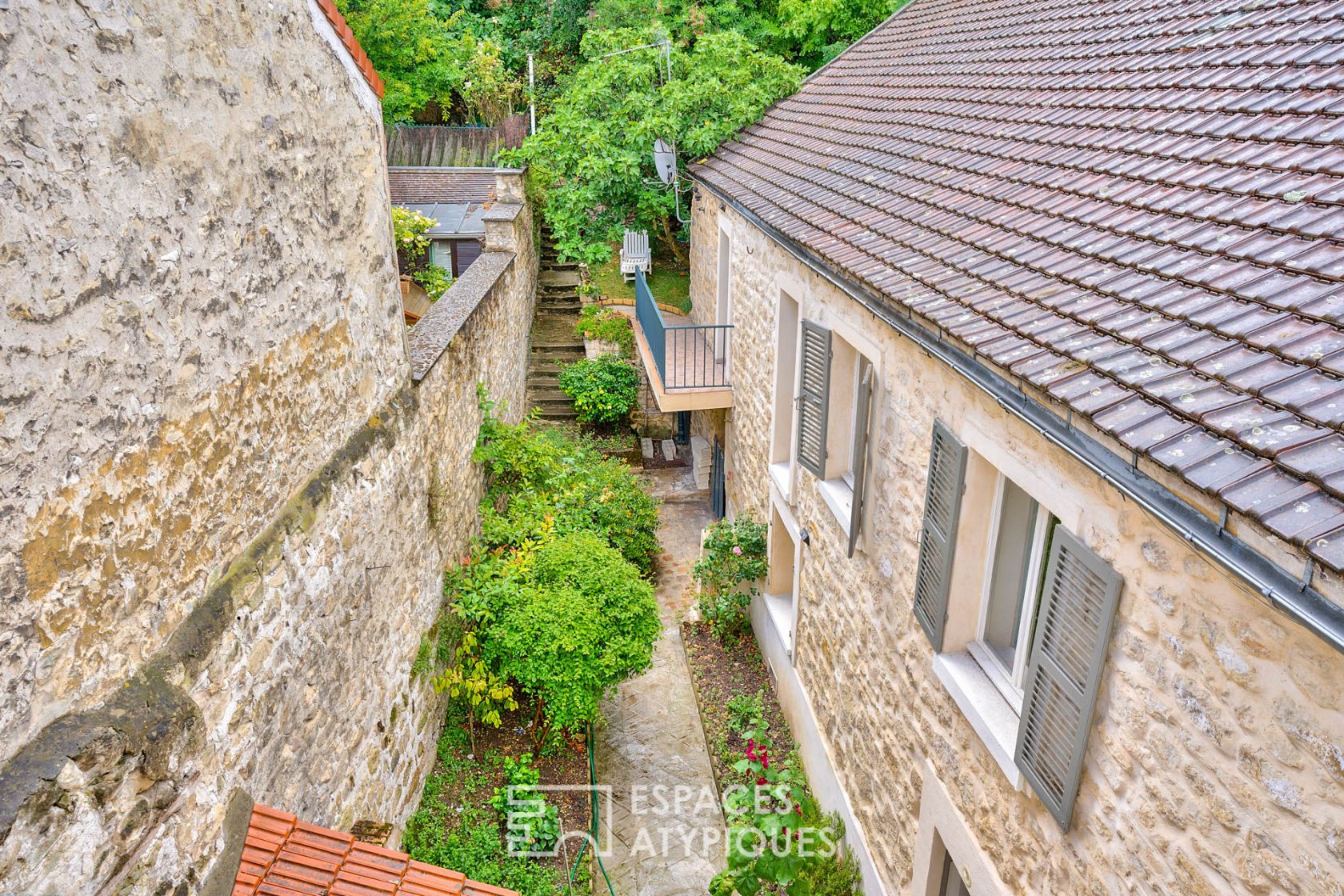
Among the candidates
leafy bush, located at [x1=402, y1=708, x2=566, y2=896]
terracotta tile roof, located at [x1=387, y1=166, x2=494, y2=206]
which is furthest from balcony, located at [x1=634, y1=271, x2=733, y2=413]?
terracotta tile roof, located at [x1=387, y1=166, x2=494, y2=206]

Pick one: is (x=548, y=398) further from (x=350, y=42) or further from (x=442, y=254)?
(x=350, y=42)

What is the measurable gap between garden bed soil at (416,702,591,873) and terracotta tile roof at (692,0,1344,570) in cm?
488

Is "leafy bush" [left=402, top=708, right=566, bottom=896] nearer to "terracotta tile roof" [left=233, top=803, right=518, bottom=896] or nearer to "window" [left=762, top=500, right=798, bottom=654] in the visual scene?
"terracotta tile roof" [left=233, top=803, right=518, bottom=896]

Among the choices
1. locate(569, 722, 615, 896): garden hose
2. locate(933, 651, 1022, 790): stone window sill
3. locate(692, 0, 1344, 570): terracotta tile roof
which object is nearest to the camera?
locate(692, 0, 1344, 570): terracotta tile roof

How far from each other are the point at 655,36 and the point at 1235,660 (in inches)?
497

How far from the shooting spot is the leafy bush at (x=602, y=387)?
1395cm

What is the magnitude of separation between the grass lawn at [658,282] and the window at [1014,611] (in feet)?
36.7

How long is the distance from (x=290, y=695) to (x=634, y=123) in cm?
963

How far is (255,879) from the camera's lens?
11.4 feet

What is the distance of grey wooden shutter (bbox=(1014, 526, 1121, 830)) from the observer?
323cm

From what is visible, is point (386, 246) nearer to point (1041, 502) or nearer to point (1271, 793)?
point (1041, 502)

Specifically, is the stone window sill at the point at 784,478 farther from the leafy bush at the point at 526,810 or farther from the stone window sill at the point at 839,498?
the leafy bush at the point at 526,810

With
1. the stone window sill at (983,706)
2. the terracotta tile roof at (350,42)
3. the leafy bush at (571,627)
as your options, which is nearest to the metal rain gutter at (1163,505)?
the stone window sill at (983,706)

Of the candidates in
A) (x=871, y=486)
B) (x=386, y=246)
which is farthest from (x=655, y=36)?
(x=871, y=486)
